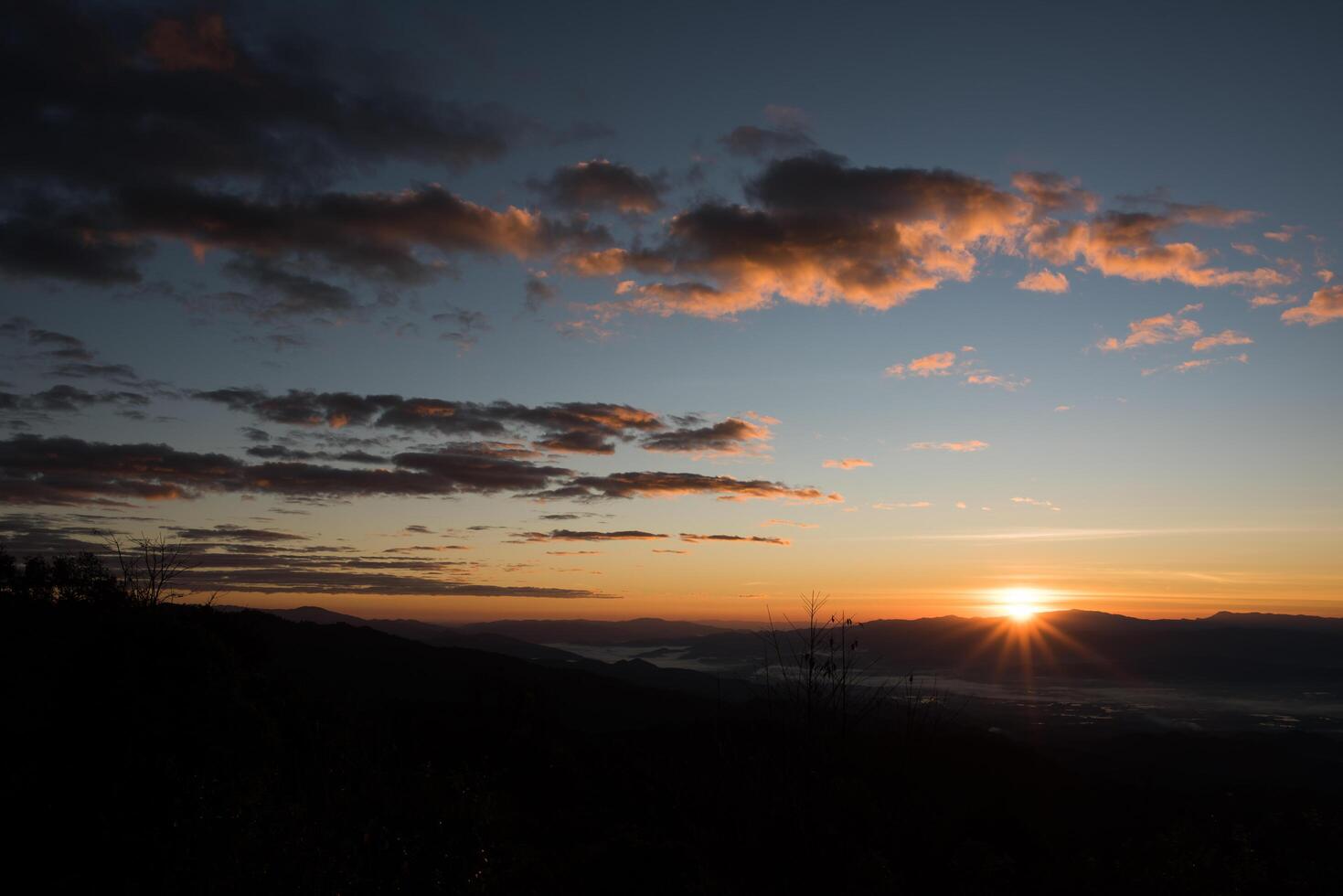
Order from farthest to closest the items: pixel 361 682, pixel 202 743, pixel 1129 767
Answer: pixel 361 682 → pixel 1129 767 → pixel 202 743

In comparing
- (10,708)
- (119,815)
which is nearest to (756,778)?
(119,815)

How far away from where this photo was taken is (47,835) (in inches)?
441

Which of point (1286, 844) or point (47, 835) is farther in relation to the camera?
point (1286, 844)

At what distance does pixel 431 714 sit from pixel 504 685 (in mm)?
4234

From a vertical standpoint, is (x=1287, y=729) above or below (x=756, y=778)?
below

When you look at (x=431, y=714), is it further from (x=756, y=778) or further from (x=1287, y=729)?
(x=1287, y=729)

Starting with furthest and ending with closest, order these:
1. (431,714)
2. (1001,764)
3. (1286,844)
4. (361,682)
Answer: (361,682)
(1001,764)
(431,714)
(1286,844)

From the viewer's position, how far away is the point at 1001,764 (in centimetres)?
5772

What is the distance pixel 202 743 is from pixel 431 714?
28.3 metres

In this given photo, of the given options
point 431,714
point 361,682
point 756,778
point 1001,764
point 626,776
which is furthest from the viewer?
point 361,682

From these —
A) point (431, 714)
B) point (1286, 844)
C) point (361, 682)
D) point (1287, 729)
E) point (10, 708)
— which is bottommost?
point (1287, 729)

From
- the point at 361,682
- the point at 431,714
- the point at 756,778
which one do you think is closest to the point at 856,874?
the point at 756,778

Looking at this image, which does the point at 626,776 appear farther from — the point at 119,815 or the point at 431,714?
the point at 431,714

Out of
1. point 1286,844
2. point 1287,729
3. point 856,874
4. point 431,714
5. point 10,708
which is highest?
point 10,708
